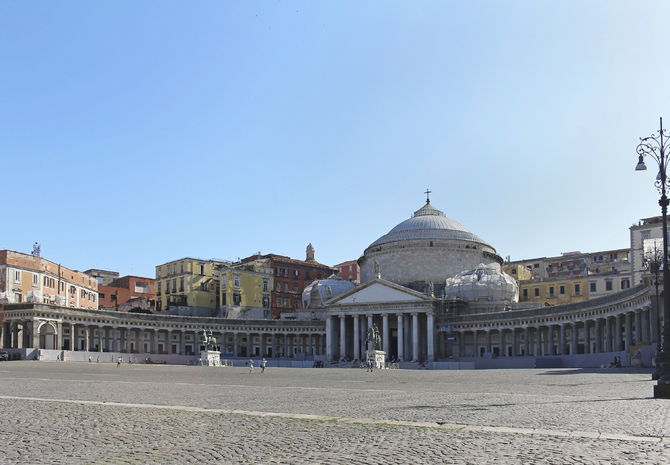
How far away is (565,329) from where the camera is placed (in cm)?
7619

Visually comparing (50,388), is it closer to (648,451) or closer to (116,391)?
(116,391)

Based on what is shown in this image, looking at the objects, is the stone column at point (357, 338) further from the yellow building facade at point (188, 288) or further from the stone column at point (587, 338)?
the stone column at point (587, 338)

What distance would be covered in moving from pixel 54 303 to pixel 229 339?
24.3 metres

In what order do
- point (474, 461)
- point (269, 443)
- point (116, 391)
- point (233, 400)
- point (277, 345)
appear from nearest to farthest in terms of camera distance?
1. point (474, 461)
2. point (269, 443)
3. point (233, 400)
4. point (116, 391)
5. point (277, 345)

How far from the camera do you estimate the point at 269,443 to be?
12.1 m

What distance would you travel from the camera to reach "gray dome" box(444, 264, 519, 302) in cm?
8844

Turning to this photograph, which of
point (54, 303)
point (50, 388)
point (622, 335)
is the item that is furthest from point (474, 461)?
point (54, 303)

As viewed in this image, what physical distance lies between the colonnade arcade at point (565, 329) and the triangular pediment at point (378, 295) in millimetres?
6596

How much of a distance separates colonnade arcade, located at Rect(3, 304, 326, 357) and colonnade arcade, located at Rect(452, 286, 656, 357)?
2177 centimetres

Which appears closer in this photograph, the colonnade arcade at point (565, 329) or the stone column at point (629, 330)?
the colonnade arcade at point (565, 329)

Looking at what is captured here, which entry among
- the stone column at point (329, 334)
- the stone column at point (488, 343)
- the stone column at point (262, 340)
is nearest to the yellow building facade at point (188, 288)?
the stone column at point (262, 340)

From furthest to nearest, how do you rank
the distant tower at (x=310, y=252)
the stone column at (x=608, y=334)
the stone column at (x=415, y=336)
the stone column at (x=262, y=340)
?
Answer: 1. the distant tower at (x=310, y=252)
2. the stone column at (x=262, y=340)
3. the stone column at (x=415, y=336)
4. the stone column at (x=608, y=334)

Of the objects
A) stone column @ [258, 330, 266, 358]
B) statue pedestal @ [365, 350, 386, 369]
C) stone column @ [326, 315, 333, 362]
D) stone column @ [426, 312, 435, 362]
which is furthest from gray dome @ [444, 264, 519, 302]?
stone column @ [258, 330, 266, 358]

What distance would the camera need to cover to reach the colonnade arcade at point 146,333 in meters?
75.3
